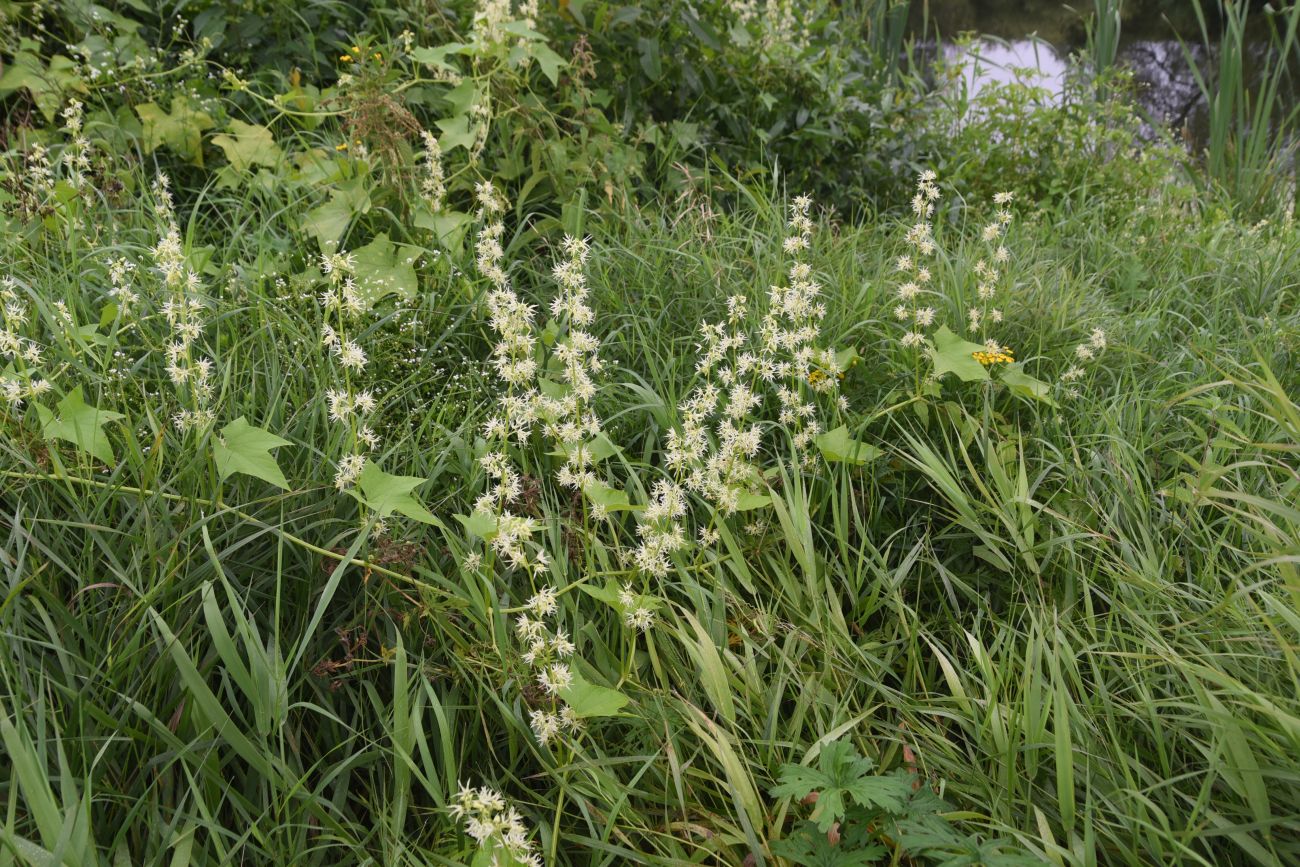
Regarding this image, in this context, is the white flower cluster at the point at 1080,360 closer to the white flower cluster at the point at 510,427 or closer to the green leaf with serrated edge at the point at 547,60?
the white flower cluster at the point at 510,427

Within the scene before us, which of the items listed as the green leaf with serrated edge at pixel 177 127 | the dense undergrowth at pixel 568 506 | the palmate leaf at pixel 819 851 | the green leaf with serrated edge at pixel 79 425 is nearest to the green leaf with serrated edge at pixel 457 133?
the dense undergrowth at pixel 568 506

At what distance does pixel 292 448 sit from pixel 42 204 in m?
1.37

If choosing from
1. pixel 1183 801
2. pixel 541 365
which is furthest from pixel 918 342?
pixel 1183 801

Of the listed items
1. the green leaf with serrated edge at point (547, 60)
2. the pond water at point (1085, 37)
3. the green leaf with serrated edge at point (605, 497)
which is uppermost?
the green leaf with serrated edge at point (547, 60)

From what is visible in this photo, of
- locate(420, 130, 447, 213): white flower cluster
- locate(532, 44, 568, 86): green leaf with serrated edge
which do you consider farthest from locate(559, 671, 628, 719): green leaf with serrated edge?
locate(532, 44, 568, 86): green leaf with serrated edge

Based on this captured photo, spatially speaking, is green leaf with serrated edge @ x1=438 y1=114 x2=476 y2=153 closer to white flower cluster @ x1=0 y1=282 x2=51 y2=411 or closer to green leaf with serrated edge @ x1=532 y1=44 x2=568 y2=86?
green leaf with serrated edge @ x1=532 y1=44 x2=568 y2=86

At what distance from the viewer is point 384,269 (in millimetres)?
2744

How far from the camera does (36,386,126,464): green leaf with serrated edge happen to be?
1.76 m

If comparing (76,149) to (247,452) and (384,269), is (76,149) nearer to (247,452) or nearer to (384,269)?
(384,269)

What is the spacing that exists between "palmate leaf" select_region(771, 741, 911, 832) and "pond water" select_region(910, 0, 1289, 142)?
9.21 m

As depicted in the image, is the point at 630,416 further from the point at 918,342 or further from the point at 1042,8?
the point at 1042,8

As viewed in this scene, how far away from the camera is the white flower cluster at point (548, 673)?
156 cm

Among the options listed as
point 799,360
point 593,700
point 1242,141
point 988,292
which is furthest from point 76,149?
point 1242,141

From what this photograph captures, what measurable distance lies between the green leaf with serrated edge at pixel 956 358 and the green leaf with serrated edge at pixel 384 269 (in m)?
1.42
